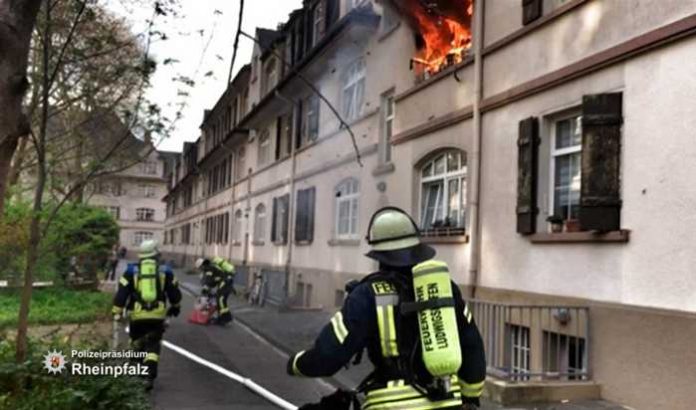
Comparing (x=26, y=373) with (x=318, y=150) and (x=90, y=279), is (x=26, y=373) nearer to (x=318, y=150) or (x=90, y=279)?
(x=318, y=150)

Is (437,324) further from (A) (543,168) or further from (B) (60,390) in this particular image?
(A) (543,168)

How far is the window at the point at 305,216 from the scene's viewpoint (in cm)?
1939

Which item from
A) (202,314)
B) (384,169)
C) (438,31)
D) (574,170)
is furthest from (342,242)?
(574,170)

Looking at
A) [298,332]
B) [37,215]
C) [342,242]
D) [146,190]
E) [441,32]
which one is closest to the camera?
[37,215]

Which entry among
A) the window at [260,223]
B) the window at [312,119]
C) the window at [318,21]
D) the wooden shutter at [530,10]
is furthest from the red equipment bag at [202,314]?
the window at [260,223]

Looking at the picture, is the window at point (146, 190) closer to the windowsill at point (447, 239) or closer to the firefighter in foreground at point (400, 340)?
the windowsill at point (447, 239)

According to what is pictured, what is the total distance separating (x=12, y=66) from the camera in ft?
12.3

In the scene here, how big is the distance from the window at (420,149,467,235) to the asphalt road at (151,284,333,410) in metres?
3.43

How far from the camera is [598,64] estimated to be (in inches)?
305

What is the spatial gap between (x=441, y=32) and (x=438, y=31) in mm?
79

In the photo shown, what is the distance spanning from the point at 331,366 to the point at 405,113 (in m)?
10.5

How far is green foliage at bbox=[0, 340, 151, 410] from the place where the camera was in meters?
4.87

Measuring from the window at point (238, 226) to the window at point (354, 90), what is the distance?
13971mm

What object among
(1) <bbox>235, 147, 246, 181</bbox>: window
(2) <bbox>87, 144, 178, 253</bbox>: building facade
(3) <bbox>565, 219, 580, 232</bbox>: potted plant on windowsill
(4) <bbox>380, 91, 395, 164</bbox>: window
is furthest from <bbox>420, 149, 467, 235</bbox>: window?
(2) <bbox>87, 144, 178, 253</bbox>: building facade
